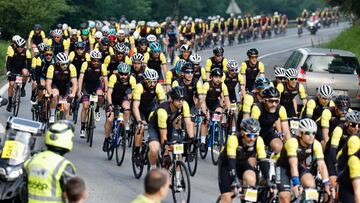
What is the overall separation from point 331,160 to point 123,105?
609cm

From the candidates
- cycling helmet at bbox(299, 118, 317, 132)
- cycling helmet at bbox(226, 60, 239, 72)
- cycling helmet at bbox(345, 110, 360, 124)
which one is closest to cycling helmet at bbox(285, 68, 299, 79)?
cycling helmet at bbox(226, 60, 239, 72)

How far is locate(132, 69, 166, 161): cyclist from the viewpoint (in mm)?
16328

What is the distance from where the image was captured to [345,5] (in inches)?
1409

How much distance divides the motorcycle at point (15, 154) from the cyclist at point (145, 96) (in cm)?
505

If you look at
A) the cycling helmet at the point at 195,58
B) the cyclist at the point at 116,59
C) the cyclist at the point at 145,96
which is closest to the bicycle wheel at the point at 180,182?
the cyclist at the point at 145,96

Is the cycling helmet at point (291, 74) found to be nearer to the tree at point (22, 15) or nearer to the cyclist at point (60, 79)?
the cyclist at point (60, 79)

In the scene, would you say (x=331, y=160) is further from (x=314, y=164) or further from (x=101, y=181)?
(x=101, y=181)

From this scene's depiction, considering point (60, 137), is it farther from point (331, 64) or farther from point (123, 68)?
point (331, 64)

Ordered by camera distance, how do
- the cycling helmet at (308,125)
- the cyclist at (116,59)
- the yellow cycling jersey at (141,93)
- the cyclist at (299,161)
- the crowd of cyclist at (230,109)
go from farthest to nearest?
the cyclist at (116,59)
the yellow cycling jersey at (141,93)
the cycling helmet at (308,125)
the crowd of cyclist at (230,109)
the cyclist at (299,161)

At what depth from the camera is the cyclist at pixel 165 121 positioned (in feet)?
48.1

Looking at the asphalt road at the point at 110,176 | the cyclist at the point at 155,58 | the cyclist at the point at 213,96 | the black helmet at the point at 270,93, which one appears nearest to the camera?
the black helmet at the point at 270,93

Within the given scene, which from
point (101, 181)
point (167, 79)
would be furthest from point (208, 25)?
point (101, 181)

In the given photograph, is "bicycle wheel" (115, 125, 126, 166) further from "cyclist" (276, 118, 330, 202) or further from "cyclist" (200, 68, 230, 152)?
"cyclist" (276, 118, 330, 202)

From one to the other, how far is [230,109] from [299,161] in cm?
665
